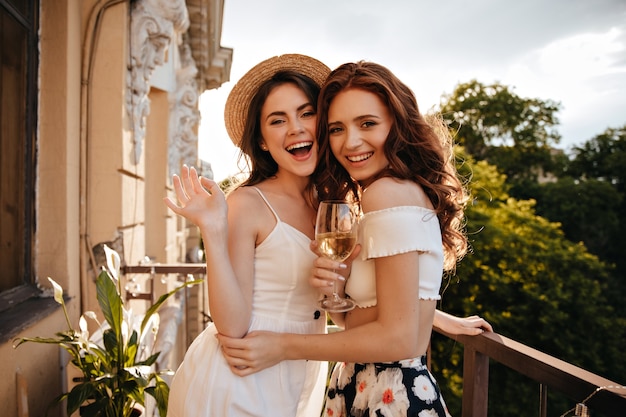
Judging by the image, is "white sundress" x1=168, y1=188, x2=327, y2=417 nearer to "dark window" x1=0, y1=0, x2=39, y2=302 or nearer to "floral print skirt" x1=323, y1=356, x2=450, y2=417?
"floral print skirt" x1=323, y1=356, x2=450, y2=417

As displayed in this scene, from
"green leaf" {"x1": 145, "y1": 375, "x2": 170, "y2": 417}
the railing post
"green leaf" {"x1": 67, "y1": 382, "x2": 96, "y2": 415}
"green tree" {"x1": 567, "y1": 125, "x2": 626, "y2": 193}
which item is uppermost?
"green tree" {"x1": 567, "y1": 125, "x2": 626, "y2": 193}

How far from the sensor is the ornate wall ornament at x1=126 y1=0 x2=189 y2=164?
323 cm

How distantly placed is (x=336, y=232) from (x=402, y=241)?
20 centimetres

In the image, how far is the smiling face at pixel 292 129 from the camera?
1808 millimetres

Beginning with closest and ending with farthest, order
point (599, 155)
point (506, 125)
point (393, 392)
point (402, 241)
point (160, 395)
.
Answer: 1. point (402, 241)
2. point (393, 392)
3. point (160, 395)
4. point (506, 125)
5. point (599, 155)

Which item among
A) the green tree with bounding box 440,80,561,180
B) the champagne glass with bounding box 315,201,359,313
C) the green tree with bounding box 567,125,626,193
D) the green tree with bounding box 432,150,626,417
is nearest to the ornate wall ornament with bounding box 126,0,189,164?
the champagne glass with bounding box 315,201,359,313

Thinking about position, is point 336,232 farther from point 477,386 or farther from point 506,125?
point 506,125

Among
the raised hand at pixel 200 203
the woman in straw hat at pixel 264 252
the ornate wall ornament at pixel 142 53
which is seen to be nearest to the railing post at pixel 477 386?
the woman in straw hat at pixel 264 252

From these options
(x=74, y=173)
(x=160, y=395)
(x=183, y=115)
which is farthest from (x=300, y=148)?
(x=183, y=115)

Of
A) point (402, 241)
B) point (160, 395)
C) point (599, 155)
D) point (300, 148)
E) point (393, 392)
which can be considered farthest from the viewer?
point (599, 155)

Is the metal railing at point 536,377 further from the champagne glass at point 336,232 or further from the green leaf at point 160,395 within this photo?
the green leaf at point 160,395

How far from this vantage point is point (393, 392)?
148cm

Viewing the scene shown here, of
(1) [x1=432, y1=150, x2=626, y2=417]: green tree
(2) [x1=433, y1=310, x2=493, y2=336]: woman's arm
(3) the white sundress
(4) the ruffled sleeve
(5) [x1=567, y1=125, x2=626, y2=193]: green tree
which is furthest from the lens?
(5) [x1=567, y1=125, x2=626, y2=193]: green tree

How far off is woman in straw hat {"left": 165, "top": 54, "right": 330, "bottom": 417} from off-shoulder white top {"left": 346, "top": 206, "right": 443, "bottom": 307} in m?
0.24
